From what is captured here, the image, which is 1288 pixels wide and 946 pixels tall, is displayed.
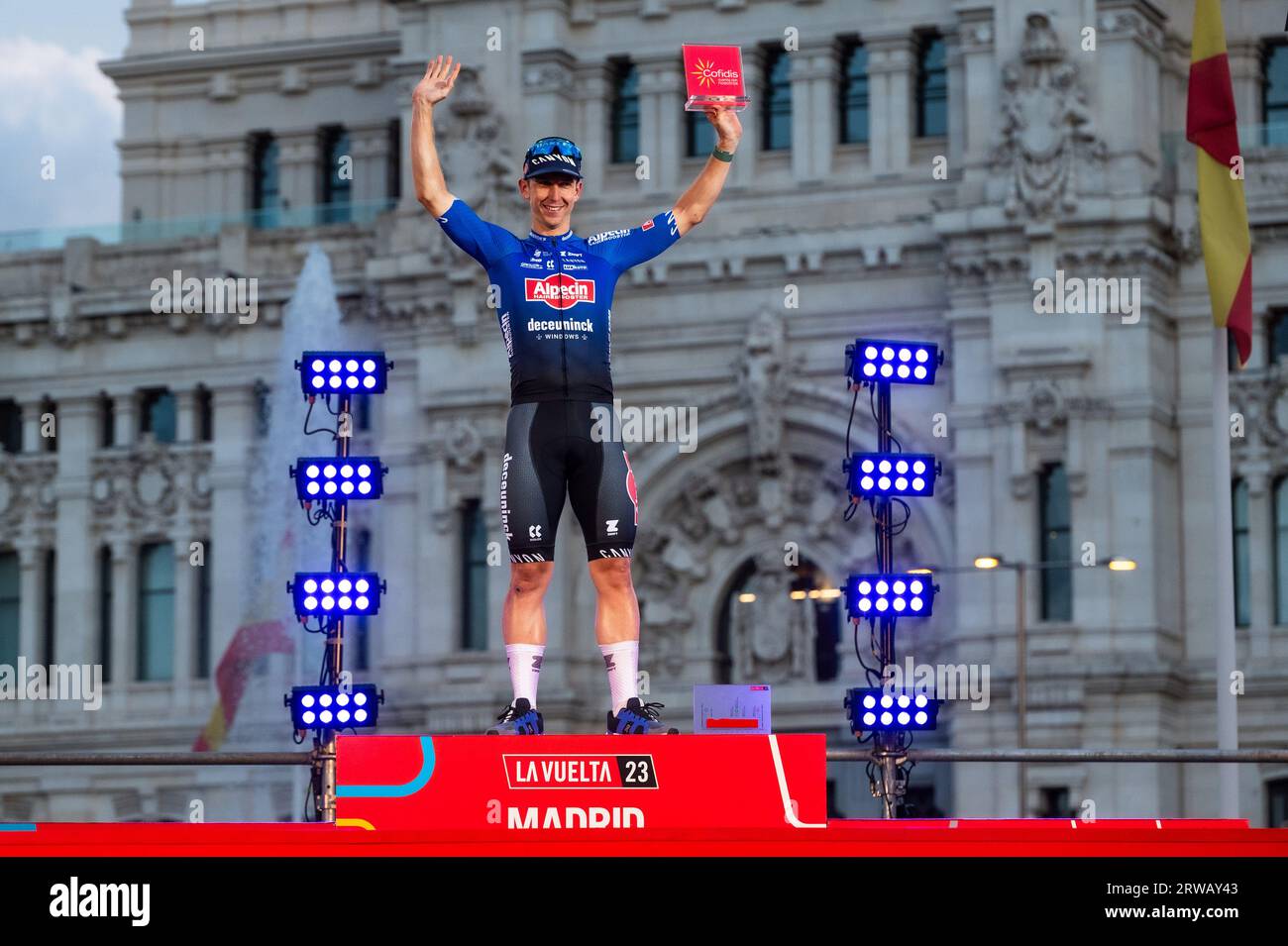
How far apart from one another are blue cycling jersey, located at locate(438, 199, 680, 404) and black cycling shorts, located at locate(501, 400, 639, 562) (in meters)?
0.12

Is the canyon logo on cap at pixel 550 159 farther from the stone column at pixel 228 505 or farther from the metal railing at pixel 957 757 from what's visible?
the stone column at pixel 228 505

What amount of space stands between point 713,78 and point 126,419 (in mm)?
41083

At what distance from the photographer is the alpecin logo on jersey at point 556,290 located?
15438mm

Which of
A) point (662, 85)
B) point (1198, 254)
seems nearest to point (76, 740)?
point (662, 85)

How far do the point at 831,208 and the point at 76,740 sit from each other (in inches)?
692

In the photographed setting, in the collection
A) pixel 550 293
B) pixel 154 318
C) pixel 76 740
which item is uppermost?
pixel 154 318

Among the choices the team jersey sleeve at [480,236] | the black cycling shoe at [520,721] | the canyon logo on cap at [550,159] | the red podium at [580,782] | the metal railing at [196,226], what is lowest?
the red podium at [580,782]

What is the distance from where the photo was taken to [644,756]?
42.3ft

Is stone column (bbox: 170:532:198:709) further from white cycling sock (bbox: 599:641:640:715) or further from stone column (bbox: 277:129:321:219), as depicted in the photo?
white cycling sock (bbox: 599:641:640:715)

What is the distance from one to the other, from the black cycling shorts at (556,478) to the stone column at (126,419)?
41.1 m

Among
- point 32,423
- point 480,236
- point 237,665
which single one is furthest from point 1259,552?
point 480,236

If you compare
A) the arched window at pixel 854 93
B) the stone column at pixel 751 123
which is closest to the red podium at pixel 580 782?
the stone column at pixel 751 123

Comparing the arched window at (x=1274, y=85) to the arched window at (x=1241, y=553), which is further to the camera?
the arched window at (x=1274, y=85)

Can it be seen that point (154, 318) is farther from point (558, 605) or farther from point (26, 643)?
point (558, 605)
